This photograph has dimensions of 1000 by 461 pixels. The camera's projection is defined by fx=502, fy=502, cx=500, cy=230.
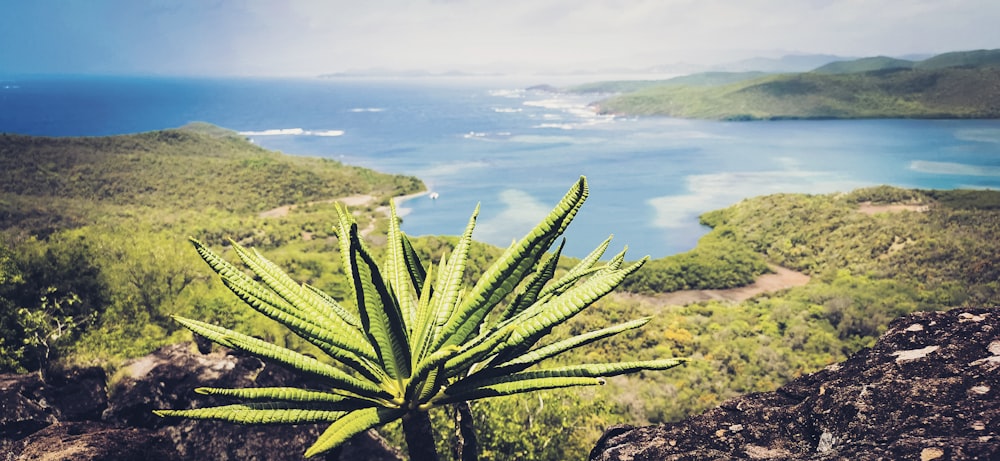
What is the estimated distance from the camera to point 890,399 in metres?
3.02

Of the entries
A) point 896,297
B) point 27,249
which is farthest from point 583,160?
point 27,249

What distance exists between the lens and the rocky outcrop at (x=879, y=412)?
245cm

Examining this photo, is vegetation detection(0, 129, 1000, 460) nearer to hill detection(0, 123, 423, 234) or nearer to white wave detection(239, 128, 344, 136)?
hill detection(0, 123, 423, 234)

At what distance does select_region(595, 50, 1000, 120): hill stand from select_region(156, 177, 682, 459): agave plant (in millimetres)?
180034

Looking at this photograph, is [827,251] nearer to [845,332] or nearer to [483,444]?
[845,332]

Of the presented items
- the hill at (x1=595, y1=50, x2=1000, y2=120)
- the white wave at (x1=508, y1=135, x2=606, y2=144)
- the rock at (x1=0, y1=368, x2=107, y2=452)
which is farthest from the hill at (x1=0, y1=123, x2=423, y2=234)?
the hill at (x1=595, y1=50, x2=1000, y2=120)

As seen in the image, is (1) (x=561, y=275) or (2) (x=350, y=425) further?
(1) (x=561, y=275)

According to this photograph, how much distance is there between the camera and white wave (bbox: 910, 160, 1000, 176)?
3258 inches

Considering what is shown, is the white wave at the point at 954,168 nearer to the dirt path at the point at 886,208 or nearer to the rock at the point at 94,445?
the dirt path at the point at 886,208

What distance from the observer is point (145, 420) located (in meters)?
7.35

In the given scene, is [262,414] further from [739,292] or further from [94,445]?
[739,292]

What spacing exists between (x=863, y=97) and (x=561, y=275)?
177m

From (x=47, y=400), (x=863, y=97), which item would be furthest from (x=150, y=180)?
(x=863, y=97)

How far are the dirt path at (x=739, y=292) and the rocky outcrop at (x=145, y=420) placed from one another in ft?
135
